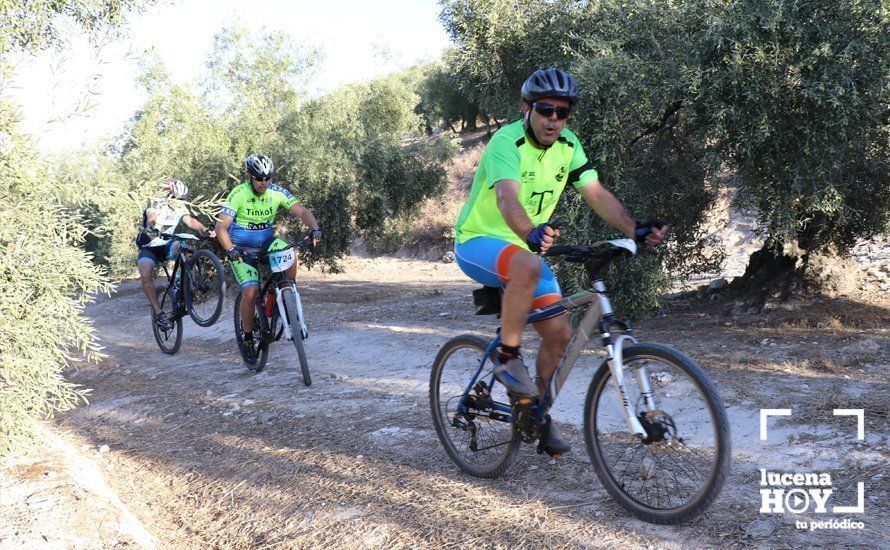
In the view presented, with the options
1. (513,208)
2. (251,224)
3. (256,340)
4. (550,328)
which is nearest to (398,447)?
(550,328)

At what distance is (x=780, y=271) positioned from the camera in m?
10.4

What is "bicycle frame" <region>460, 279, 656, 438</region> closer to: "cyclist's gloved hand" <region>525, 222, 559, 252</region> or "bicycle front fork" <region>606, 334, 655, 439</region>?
"bicycle front fork" <region>606, 334, 655, 439</region>

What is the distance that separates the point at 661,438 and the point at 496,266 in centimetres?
120

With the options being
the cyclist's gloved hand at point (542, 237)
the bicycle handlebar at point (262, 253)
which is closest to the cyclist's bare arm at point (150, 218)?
the bicycle handlebar at point (262, 253)

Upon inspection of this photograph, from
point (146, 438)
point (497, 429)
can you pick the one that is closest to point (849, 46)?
point (497, 429)

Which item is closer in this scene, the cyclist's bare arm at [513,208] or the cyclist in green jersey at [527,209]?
the cyclist's bare arm at [513,208]

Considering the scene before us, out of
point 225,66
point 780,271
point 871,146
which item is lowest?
point 780,271

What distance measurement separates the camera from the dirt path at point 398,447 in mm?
3547

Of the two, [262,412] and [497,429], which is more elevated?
[497,429]

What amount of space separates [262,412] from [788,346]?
18.3 feet

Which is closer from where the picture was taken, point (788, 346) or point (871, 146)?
point (788, 346)

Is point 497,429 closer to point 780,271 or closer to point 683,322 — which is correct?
point 683,322

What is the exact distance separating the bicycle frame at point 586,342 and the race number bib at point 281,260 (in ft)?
12.2

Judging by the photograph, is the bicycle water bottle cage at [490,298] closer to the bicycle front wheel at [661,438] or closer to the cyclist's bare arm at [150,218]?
the bicycle front wheel at [661,438]
